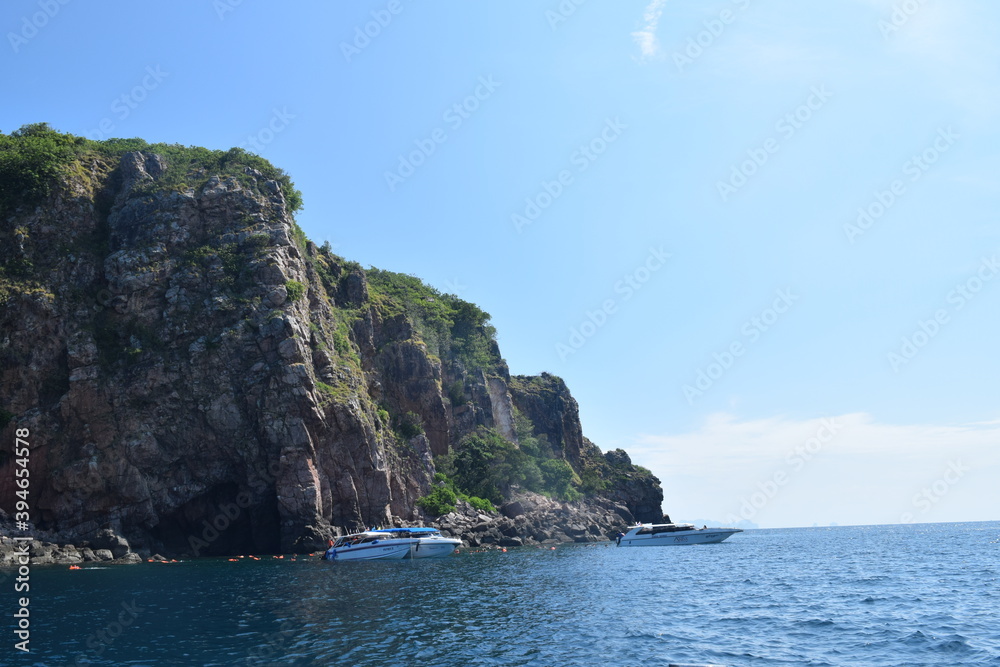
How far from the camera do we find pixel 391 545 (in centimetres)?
6425

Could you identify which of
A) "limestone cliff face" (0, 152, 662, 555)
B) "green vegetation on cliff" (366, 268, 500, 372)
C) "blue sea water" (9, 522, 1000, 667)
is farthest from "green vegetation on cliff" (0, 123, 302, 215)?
"blue sea water" (9, 522, 1000, 667)

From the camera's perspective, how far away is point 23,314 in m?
66.2

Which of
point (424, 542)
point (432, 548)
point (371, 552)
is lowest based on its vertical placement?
point (371, 552)

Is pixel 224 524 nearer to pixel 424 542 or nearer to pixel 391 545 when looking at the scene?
pixel 391 545

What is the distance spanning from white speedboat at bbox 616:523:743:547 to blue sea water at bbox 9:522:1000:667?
43944 millimetres

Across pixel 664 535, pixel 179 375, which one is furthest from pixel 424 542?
pixel 664 535

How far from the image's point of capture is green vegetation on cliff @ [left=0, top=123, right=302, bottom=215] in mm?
72188

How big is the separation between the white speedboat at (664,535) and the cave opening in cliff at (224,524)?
49.3 meters

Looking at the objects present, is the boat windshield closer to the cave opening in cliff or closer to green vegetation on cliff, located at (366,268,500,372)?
green vegetation on cliff, located at (366,268,500,372)

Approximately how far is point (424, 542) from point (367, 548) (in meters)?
6.57

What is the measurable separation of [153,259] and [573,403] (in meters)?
93.9

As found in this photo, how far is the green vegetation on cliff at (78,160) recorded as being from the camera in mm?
72188

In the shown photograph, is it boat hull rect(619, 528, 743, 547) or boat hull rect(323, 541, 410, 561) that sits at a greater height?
boat hull rect(619, 528, 743, 547)

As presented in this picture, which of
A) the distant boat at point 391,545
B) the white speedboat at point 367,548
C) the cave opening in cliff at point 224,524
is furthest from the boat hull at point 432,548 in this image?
the cave opening in cliff at point 224,524
